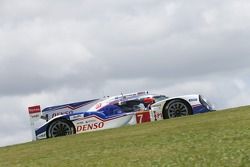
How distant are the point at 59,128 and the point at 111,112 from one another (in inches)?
77.9

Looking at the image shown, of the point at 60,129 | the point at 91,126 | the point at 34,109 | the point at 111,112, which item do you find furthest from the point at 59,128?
the point at 111,112

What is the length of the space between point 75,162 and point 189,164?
8.39 ft

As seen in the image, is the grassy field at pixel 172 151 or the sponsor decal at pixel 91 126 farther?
the sponsor decal at pixel 91 126

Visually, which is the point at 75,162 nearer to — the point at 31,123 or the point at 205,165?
the point at 205,165

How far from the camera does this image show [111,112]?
20125 mm

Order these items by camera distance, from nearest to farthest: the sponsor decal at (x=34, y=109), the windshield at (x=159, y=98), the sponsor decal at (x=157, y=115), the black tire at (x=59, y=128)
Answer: the sponsor decal at (x=157, y=115)
the black tire at (x=59, y=128)
the windshield at (x=159, y=98)
the sponsor decal at (x=34, y=109)

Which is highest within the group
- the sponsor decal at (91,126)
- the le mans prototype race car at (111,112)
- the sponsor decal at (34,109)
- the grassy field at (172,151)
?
the sponsor decal at (34,109)

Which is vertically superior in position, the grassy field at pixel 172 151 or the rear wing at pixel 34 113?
the rear wing at pixel 34 113

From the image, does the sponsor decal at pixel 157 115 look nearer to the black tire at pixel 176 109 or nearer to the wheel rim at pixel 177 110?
the black tire at pixel 176 109

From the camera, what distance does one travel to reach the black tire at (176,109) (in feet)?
62.6

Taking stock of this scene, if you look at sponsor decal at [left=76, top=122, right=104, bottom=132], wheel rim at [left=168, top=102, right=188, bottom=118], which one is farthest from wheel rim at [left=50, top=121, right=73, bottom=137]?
wheel rim at [left=168, top=102, right=188, bottom=118]

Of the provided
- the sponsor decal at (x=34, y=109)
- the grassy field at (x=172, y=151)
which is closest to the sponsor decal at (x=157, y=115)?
the sponsor decal at (x=34, y=109)

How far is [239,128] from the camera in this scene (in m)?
11.0

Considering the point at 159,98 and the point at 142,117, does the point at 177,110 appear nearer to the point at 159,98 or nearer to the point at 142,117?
the point at 142,117
